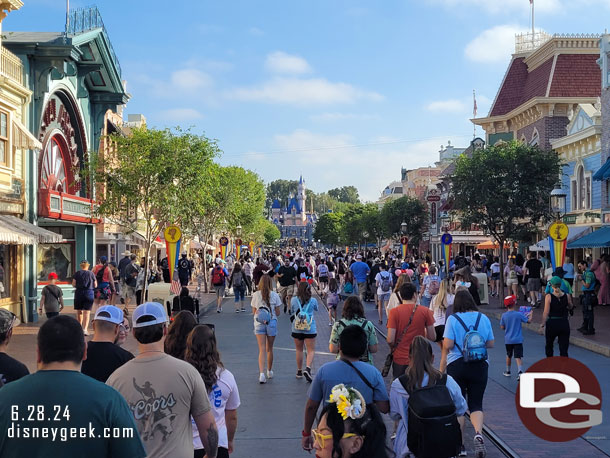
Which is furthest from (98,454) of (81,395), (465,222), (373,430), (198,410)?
(465,222)

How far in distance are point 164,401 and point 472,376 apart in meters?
3.99

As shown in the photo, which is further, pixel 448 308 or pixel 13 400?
pixel 448 308

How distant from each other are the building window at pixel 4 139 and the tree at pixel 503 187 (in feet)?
53.0

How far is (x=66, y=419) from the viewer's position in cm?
308

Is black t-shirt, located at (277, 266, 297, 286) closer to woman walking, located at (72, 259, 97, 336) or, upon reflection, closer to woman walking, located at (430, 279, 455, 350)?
woman walking, located at (72, 259, 97, 336)

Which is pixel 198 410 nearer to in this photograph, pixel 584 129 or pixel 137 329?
pixel 137 329

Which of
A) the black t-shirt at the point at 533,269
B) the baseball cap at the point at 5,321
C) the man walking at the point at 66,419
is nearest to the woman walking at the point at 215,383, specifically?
the baseball cap at the point at 5,321

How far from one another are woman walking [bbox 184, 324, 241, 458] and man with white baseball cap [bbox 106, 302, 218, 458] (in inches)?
35.1

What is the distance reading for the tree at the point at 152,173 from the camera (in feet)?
81.0

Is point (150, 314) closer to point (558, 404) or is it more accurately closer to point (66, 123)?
point (558, 404)

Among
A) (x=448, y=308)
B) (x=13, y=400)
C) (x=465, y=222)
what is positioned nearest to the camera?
(x=13, y=400)

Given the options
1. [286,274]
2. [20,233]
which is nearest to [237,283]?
[286,274]

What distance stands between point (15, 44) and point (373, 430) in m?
20.7

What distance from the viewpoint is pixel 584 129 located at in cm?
3084
